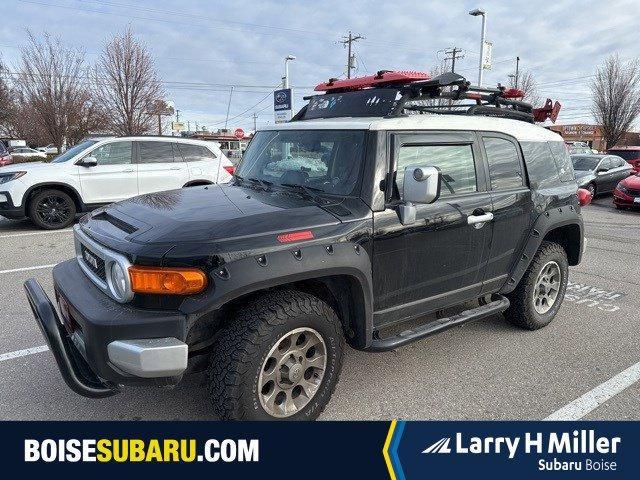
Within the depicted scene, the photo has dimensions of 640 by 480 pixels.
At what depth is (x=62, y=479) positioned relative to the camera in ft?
7.50

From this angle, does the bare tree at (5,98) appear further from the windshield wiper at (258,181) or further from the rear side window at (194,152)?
the windshield wiper at (258,181)

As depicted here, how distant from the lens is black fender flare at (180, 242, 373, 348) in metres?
2.32

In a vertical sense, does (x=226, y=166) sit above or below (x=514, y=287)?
above

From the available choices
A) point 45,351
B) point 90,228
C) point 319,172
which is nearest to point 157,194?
point 90,228

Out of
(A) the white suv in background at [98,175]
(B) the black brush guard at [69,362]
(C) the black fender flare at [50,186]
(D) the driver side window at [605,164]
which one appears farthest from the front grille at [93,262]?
(D) the driver side window at [605,164]

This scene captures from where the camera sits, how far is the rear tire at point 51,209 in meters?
8.45

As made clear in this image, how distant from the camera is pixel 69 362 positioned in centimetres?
243

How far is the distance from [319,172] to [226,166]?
6.93m

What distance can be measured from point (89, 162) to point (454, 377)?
7.62 meters

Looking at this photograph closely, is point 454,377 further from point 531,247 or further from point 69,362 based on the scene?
point 69,362

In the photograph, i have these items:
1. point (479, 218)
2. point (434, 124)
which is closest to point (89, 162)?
point (434, 124)

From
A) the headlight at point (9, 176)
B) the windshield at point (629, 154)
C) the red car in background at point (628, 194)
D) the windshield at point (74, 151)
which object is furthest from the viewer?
the windshield at point (629, 154)

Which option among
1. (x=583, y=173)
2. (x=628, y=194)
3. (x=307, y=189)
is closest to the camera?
(x=307, y=189)

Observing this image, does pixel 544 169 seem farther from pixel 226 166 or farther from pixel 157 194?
pixel 226 166
